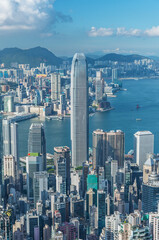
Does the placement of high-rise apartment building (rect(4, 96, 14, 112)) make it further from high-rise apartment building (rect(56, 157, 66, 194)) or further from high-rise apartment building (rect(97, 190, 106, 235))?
high-rise apartment building (rect(97, 190, 106, 235))

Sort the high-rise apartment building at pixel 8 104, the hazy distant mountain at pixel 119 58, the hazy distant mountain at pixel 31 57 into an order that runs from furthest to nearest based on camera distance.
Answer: the hazy distant mountain at pixel 119 58 → the hazy distant mountain at pixel 31 57 → the high-rise apartment building at pixel 8 104

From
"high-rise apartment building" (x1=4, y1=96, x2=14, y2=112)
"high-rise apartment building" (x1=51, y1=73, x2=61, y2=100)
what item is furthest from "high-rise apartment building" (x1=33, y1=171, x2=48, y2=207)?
"high-rise apartment building" (x1=51, y1=73, x2=61, y2=100)

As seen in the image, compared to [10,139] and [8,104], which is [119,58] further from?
[10,139]

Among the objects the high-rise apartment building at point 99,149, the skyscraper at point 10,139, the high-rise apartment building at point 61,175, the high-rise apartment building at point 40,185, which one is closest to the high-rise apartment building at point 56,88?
the high-rise apartment building at point 99,149

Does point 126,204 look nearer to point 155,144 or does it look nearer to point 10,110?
point 155,144

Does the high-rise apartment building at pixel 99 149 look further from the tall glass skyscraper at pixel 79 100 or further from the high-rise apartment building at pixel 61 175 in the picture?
the high-rise apartment building at pixel 61 175
